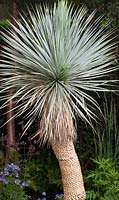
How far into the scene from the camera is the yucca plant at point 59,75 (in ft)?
15.0

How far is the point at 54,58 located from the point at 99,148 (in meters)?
1.60

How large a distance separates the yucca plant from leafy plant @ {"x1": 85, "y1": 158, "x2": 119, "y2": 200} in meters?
0.35

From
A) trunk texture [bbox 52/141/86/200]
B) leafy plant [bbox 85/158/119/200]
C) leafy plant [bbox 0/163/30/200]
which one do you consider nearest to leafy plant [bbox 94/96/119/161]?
Answer: leafy plant [bbox 85/158/119/200]

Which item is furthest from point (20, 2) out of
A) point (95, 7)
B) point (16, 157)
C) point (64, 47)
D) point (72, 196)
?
point (72, 196)

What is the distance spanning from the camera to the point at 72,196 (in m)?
4.76

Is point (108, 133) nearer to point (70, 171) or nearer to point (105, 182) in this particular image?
point (105, 182)

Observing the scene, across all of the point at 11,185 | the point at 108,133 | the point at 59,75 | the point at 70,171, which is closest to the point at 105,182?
the point at 70,171

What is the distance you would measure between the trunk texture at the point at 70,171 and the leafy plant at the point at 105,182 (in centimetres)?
35

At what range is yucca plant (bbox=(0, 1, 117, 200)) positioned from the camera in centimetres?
459

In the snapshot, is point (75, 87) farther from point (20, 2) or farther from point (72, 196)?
point (20, 2)

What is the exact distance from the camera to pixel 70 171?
4.73 meters

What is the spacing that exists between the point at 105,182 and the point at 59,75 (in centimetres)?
138

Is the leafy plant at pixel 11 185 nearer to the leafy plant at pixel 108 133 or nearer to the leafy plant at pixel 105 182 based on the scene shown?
the leafy plant at pixel 105 182

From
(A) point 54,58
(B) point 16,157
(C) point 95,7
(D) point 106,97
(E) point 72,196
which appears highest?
(C) point 95,7
